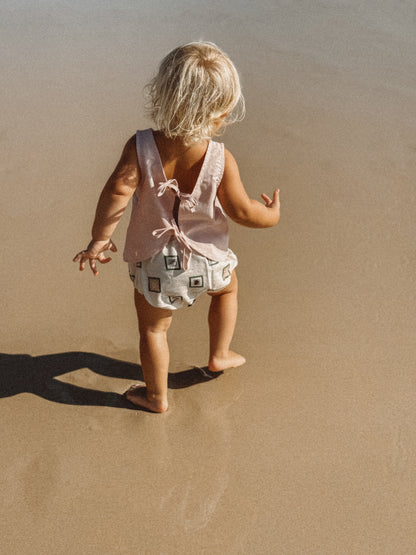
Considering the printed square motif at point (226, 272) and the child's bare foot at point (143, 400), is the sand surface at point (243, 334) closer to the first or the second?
the child's bare foot at point (143, 400)

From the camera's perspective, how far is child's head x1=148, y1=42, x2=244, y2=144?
151cm

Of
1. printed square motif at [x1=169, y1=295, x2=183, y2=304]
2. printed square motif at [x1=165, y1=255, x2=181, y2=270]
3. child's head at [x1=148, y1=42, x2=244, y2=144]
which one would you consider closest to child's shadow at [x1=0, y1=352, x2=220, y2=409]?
printed square motif at [x1=169, y1=295, x2=183, y2=304]

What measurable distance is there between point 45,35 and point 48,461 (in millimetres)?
3341

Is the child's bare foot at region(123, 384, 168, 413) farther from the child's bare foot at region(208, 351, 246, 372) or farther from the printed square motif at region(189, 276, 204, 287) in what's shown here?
the printed square motif at region(189, 276, 204, 287)

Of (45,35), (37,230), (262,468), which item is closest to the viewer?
(262,468)

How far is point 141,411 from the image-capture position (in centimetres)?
208

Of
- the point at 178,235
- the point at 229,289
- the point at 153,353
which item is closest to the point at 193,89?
the point at 178,235

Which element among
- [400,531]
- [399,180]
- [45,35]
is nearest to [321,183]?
[399,180]

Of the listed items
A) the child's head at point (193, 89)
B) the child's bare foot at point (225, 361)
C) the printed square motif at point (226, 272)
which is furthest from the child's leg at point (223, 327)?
the child's head at point (193, 89)

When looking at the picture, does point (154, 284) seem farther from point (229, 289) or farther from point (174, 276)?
point (229, 289)

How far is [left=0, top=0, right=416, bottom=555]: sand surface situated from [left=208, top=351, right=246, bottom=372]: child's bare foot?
4cm

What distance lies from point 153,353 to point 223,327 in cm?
28

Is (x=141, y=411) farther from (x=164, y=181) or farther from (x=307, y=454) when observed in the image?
(x=164, y=181)

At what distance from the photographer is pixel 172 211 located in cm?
173
